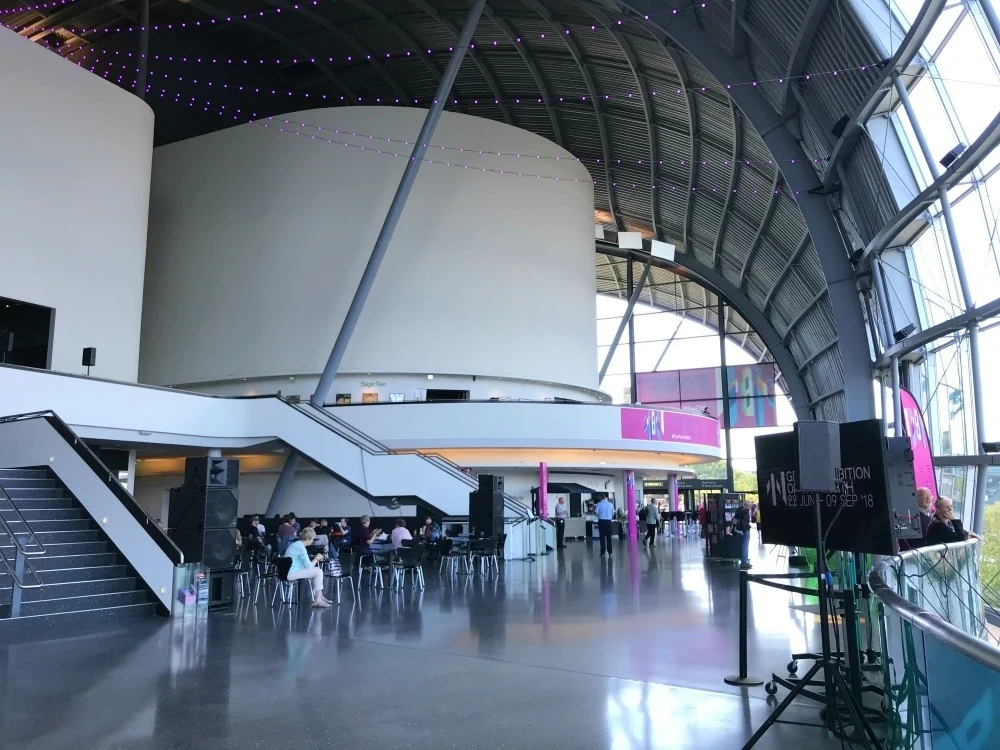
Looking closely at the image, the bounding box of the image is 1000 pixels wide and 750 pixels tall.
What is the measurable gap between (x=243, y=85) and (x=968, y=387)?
90.9ft

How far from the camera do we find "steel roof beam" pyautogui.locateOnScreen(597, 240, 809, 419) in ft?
132

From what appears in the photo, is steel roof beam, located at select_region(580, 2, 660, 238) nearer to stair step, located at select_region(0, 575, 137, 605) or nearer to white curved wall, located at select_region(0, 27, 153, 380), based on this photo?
white curved wall, located at select_region(0, 27, 153, 380)

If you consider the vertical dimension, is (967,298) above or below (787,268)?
below

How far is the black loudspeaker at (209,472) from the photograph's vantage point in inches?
397

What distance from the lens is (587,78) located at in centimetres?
2845

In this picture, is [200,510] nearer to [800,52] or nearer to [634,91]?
[800,52]

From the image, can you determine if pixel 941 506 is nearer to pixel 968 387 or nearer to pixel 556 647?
pixel 556 647

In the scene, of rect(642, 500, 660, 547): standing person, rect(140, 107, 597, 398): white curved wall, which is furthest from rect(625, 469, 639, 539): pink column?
rect(140, 107, 597, 398): white curved wall

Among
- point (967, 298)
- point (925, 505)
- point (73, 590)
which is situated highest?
point (967, 298)

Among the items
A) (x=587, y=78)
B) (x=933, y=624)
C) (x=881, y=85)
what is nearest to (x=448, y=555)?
(x=881, y=85)

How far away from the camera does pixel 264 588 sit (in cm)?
1236

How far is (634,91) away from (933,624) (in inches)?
1117

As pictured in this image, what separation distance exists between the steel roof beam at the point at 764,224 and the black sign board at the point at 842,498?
70.4 feet

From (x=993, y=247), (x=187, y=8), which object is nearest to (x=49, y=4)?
(x=187, y=8)
